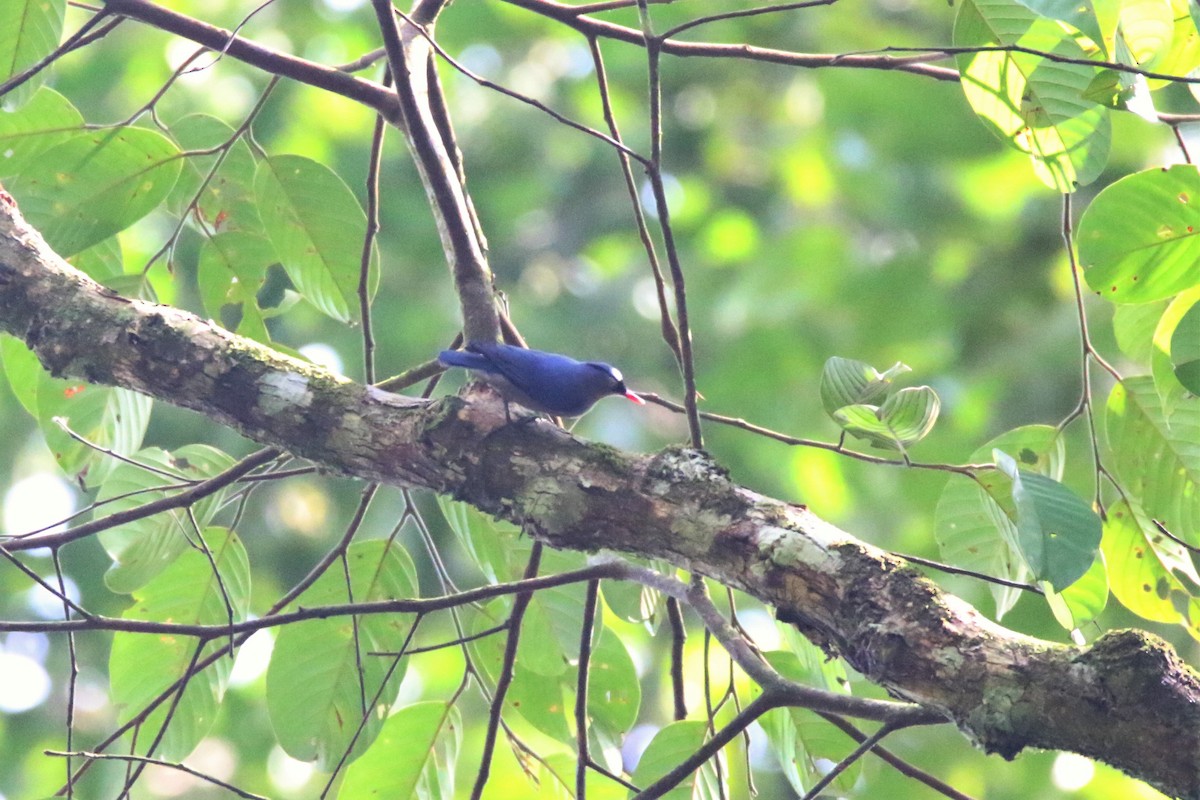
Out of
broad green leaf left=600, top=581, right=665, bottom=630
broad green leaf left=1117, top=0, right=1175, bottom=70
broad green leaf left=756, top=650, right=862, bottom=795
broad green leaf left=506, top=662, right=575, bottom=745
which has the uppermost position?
broad green leaf left=1117, top=0, right=1175, bottom=70

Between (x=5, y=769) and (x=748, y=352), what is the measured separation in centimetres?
655

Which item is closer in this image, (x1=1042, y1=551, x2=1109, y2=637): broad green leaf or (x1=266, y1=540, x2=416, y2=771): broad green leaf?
(x1=1042, y1=551, x2=1109, y2=637): broad green leaf

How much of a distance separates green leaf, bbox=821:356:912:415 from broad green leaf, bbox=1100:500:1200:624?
2.20ft

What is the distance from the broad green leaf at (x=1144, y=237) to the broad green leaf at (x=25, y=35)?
2238 mm

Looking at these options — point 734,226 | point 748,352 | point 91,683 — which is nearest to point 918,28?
point 734,226

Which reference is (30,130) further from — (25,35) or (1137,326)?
(1137,326)

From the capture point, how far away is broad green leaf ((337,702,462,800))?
260 centimetres

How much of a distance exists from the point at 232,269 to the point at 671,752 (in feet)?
5.87

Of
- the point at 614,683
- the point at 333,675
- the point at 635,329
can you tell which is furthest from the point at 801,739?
the point at 635,329

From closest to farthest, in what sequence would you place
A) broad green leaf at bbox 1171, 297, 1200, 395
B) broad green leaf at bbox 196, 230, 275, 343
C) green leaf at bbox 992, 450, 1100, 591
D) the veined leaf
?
green leaf at bbox 992, 450, 1100, 591 < broad green leaf at bbox 1171, 297, 1200, 395 < the veined leaf < broad green leaf at bbox 196, 230, 275, 343

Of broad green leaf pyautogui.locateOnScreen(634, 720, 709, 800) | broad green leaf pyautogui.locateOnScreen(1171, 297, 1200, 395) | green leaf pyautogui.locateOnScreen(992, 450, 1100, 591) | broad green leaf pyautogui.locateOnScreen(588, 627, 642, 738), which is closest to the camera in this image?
green leaf pyautogui.locateOnScreen(992, 450, 1100, 591)

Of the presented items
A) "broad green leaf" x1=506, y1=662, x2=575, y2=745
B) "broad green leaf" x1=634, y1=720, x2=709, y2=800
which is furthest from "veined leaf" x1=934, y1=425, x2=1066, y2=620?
"broad green leaf" x1=506, y1=662, x2=575, y2=745

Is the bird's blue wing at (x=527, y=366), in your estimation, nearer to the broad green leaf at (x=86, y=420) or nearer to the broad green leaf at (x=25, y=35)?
the broad green leaf at (x=86, y=420)

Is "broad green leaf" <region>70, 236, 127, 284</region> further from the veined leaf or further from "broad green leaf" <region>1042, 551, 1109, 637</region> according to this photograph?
"broad green leaf" <region>1042, 551, 1109, 637</region>
